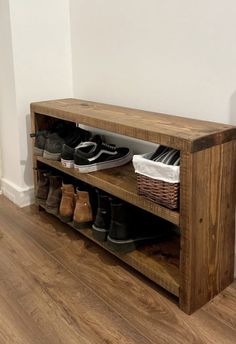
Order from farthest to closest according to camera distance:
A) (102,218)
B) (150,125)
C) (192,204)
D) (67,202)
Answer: (67,202) < (102,218) < (150,125) < (192,204)

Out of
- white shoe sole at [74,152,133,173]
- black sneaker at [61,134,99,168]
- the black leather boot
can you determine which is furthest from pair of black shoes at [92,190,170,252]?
black sneaker at [61,134,99,168]

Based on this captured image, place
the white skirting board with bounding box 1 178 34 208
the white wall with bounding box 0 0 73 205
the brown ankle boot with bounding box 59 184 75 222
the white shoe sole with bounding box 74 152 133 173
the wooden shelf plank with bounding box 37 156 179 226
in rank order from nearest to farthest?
the wooden shelf plank with bounding box 37 156 179 226 < the white shoe sole with bounding box 74 152 133 173 < the brown ankle boot with bounding box 59 184 75 222 < the white wall with bounding box 0 0 73 205 < the white skirting board with bounding box 1 178 34 208

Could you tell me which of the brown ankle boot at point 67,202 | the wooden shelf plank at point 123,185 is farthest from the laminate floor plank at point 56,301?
the wooden shelf plank at point 123,185

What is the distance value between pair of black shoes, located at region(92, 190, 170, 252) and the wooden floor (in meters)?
0.14

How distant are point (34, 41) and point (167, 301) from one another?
154 centimetres

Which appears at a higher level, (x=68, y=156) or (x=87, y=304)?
(x=68, y=156)

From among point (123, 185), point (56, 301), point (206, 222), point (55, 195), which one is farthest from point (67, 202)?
point (206, 222)

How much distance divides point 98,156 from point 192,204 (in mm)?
641

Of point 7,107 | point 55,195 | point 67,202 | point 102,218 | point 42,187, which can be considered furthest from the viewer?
point 7,107

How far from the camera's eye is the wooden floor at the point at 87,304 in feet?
4.20

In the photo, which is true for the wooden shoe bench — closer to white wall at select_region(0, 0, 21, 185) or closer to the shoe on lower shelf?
the shoe on lower shelf

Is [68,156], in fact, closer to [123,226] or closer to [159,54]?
[123,226]

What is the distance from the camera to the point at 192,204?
4.12ft

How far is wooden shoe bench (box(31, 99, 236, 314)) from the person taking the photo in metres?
1.26
